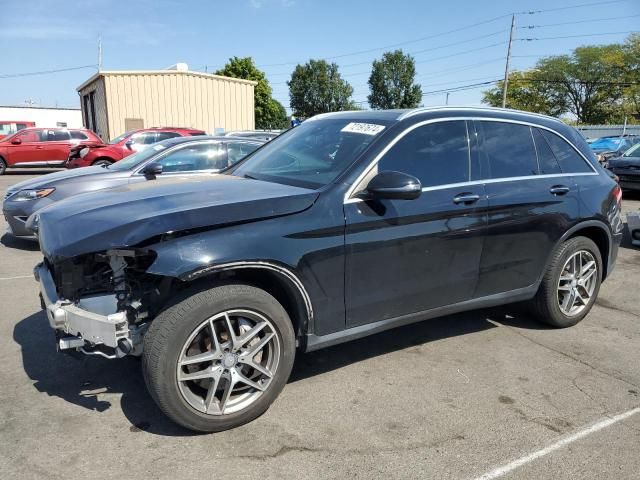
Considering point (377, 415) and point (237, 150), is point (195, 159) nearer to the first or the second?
point (237, 150)

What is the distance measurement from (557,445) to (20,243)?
744 cm

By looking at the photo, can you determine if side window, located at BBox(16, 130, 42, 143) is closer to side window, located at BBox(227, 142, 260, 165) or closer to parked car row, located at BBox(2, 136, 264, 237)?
parked car row, located at BBox(2, 136, 264, 237)

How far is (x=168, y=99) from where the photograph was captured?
25047 mm

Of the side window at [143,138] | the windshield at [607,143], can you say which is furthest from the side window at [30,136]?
the windshield at [607,143]

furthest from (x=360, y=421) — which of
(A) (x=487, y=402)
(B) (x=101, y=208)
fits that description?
(B) (x=101, y=208)

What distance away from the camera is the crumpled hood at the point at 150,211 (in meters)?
2.68

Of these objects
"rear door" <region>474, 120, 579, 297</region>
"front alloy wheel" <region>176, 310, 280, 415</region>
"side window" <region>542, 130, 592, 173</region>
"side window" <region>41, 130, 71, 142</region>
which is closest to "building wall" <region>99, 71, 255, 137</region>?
"side window" <region>41, 130, 71, 142</region>

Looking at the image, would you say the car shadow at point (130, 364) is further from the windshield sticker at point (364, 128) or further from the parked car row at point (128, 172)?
the parked car row at point (128, 172)

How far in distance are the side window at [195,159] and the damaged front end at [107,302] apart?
15.2 ft

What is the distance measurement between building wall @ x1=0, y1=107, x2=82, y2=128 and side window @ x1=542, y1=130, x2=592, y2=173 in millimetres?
62482

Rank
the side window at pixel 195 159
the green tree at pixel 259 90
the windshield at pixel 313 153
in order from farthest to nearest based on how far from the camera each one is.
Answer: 1. the green tree at pixel 259 90
2. the side window at pixel 195 159
3. the windshield at pixel 313 153

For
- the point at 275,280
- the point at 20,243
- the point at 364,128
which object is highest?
the point at 364,128

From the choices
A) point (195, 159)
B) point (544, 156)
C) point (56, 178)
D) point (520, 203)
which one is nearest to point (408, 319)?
point (520, 203)

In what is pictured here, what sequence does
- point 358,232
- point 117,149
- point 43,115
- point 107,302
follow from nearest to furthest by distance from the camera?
1. point 107,302
2. point 358,232
3. point 117,149
4. point 43,115
